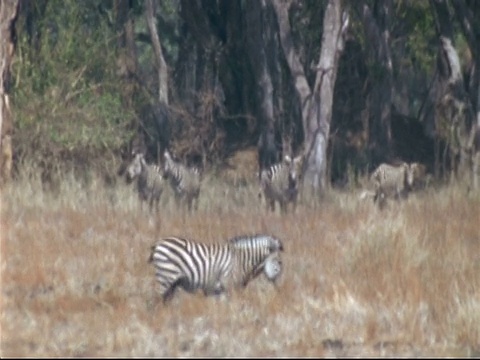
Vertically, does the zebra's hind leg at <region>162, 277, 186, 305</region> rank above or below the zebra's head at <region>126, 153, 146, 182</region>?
below

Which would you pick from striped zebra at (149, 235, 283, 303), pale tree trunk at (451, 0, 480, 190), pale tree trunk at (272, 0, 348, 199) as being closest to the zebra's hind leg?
striped zebra at (149, 235, 283, 303)

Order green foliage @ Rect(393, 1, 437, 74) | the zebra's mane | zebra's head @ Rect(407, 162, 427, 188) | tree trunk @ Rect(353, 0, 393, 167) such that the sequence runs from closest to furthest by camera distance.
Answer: the zebra's mane < zebra's head @ Rect(407, 162, 427, 188) < tree trunk @ Rect(353, 0, 393, 167) < green foliage @ Rect(393, 1, 437, 74)

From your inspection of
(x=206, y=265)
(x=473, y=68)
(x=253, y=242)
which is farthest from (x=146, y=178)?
(x=473, y=68)

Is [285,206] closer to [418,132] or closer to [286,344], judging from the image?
Result: [286,344]

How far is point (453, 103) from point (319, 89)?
2.90 meters

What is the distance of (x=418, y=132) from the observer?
1146 inches

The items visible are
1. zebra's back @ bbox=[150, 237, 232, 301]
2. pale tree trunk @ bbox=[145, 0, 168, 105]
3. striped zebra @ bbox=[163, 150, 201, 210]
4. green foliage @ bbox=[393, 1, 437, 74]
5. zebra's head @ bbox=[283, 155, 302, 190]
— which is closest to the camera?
zebra's back @ bbox=[150, 237, 232, 301]

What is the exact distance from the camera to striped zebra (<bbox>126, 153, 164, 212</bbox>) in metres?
19.1

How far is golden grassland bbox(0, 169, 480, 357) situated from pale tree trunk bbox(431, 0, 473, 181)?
13.4 ft

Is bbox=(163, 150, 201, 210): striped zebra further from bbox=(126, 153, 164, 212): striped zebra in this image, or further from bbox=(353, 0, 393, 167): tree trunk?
Answer: bbox=(353, 0, 393, 167): tree trunk

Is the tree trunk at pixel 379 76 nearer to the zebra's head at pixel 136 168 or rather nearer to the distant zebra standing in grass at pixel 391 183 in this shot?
the distant zebra standing in grass at pixel 391 183

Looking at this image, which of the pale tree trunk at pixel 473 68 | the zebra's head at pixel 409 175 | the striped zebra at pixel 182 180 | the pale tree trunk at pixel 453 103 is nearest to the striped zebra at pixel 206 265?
the striped zebra at pixel 182 180

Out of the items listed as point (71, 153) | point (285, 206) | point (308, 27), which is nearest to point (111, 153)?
point (71, 153)

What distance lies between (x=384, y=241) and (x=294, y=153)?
10.5 meters
